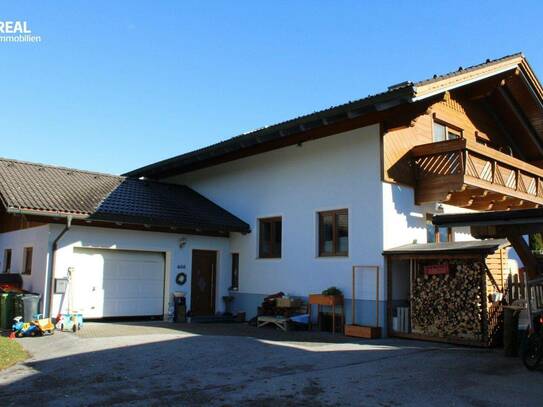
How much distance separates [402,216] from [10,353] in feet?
30.6

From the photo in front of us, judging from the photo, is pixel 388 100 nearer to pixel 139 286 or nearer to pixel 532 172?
Answer: pixel 532 172

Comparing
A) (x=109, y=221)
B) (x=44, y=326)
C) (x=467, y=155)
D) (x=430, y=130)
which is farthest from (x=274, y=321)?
(x=430, y=130)

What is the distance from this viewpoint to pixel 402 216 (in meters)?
13.7

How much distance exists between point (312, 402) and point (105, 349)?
5027 millimetres

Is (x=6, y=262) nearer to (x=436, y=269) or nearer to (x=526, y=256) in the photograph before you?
(x=436, y=269)

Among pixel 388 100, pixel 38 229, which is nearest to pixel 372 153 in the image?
pixel 388 100

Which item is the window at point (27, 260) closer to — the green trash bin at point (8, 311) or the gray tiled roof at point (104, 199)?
the gray tiled roof at point (104, 199)

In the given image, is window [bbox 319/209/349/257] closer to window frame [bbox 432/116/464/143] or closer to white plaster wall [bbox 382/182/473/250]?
white plaster wall [bbox 382/182/473/250]

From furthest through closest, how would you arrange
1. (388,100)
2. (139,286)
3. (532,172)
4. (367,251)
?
1. (532,172)
2. (139,286)
3. (367,251)
4. (388,100)

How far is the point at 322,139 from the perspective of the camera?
48.7ft

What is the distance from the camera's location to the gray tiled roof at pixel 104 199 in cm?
1356

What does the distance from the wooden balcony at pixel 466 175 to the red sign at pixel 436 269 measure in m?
2.12

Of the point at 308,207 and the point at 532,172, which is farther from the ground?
the point at 532,172

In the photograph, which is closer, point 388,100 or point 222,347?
point 222,347
